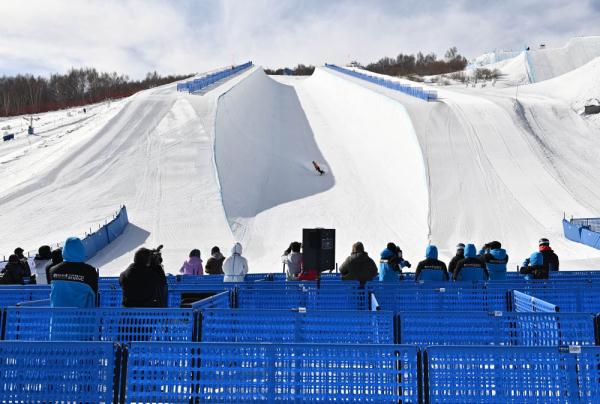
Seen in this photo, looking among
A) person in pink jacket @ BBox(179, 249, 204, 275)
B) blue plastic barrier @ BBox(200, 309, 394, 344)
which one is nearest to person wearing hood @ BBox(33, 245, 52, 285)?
person in pink jacket @ BBox(179, 249, 204, 275)

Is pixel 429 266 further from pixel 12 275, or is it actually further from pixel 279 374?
pixel 12 275

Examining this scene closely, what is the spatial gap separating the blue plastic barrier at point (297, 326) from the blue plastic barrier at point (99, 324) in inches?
10.2

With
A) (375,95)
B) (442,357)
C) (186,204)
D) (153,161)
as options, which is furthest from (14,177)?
(442,357)

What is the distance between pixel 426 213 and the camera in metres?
23.6

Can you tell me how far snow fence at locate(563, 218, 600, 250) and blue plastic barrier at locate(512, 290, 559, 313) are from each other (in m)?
13.4

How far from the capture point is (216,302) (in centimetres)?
671

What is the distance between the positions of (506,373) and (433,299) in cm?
366

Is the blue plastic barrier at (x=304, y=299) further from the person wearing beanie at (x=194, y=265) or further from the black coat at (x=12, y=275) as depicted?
the black coat at (x=12, y=275)

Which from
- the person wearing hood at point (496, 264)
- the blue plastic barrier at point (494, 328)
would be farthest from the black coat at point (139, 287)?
the person wearing hood at point (496, 264)

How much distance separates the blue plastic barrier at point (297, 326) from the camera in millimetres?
5438

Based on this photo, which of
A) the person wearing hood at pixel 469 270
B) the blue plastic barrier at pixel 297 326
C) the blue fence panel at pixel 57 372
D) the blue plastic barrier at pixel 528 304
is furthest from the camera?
the person wearing hood at pixel 469 270

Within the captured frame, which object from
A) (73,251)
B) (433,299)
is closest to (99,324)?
(73,251)

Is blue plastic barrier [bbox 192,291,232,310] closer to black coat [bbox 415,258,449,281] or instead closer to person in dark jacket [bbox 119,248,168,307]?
person in dark jacket [bbox 119,248,168,307]

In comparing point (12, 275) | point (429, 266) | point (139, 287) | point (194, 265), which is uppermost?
point (194, 265)
